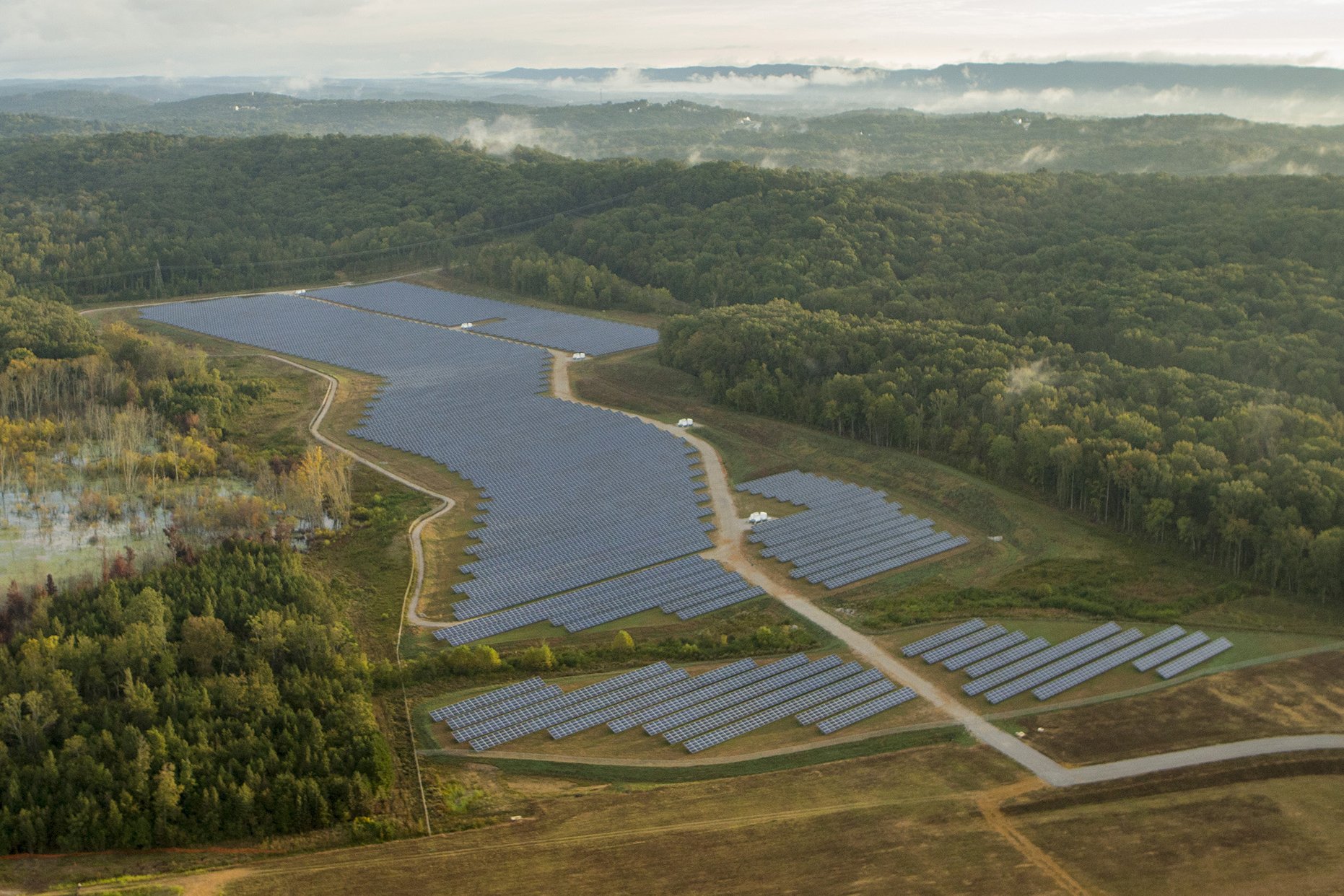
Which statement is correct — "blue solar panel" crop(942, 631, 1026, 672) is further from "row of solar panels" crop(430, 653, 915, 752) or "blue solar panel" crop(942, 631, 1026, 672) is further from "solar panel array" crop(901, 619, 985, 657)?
"row of solar panels" crop(430, 653, 915, 752)

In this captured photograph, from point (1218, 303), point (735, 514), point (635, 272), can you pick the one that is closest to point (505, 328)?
point (635, 272)

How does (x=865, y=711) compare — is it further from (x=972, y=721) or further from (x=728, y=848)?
(x=728, y=848)

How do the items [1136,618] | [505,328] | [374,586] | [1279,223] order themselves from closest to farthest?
[1136,618] → [374,586] → [1279,223] → [505,328]

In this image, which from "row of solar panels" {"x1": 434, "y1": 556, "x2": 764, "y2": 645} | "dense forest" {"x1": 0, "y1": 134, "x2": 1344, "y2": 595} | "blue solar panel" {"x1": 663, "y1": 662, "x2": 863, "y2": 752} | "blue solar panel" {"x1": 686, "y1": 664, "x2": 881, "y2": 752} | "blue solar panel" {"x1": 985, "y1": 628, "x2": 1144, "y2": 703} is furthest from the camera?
"dense forest" {"x1": 0, "y1": 134, "x2": 1344, "y2": 595}

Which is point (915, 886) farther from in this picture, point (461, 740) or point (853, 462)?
point (853, 462)

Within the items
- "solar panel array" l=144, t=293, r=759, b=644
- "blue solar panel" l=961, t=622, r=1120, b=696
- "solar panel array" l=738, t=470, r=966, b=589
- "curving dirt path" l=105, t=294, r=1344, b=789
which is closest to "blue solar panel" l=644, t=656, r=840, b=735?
"curving dirt path" l=105, t=294, r=1344, b=789

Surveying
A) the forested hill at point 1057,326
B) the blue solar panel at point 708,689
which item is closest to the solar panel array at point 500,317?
the forested hill at point 1057,326
